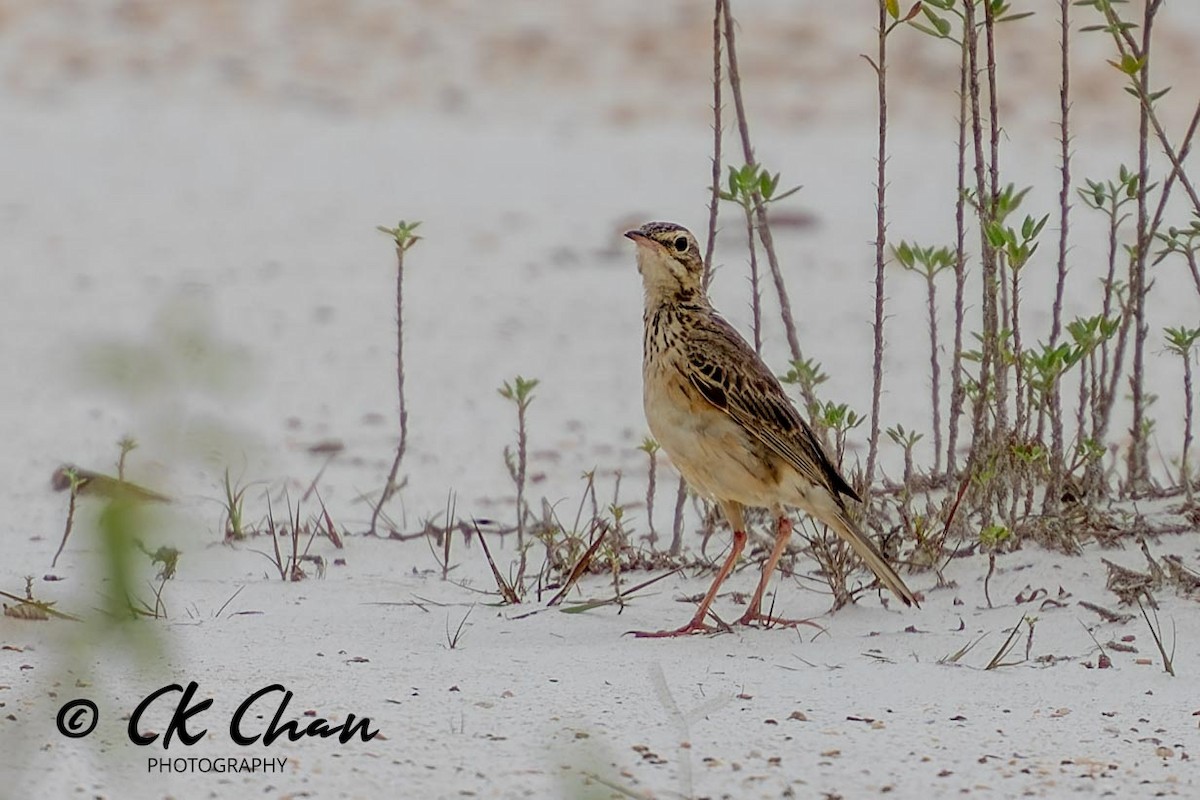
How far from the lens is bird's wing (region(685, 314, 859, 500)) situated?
5.44 meters

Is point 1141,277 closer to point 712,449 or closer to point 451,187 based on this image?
point 712,449

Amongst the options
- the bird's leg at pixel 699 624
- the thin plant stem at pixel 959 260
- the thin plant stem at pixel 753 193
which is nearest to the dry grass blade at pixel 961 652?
the bird's leg at pixel 699 624

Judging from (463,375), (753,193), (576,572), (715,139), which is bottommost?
(576,572)

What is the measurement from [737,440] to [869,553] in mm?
495

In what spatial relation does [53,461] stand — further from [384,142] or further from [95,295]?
[384,142]

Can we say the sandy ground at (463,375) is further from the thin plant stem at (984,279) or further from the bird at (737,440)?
the thin plant stem at (984,279)

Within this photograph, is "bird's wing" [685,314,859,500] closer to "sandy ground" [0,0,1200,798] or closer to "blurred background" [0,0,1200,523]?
"sandy ground" [0,0,1200,798]

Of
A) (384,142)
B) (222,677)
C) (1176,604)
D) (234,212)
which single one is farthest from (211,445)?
(384,142)

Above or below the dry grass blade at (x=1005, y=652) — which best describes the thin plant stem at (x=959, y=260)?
above

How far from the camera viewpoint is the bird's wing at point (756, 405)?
17.9 feet

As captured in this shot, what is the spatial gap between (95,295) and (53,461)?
10.5 feet

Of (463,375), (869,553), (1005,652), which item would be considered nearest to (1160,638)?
(1005,652)

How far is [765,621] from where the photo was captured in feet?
17.7

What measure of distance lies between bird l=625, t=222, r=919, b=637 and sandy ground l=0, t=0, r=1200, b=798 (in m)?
0.26
